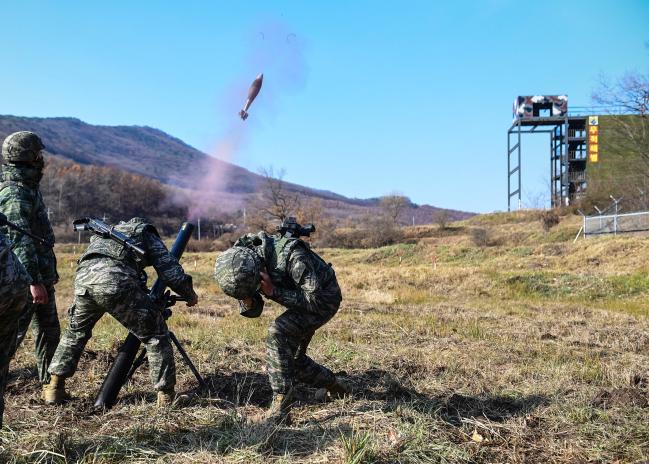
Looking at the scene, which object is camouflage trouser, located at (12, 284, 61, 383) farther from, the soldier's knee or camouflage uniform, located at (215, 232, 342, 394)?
the soldier's knee

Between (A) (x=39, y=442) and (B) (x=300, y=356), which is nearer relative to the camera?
(A) (x=39, y=442)

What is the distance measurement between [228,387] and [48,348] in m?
1.87

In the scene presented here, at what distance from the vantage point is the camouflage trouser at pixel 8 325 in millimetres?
3416

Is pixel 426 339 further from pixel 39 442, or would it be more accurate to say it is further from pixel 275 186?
pixel 275 186

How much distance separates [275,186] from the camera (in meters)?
50.0

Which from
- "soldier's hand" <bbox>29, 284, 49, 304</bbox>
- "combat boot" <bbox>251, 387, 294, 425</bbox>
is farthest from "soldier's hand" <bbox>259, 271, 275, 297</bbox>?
"soldier's hand" <bbox>29, 284, 49, 304</bbox>

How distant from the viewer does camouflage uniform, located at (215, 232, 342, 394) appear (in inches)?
190

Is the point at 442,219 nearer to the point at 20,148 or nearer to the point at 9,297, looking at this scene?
the point at 20,148

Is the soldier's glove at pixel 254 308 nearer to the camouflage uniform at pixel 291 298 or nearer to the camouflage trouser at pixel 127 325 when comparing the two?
the camouflage uniform at pixel 291 298

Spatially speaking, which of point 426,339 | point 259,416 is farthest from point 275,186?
point 259,416

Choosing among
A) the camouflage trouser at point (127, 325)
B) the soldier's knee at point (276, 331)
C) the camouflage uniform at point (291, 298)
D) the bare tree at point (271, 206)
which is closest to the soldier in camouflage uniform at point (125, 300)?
the camouflage trouser at point (127, 325)

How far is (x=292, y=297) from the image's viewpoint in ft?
15.8

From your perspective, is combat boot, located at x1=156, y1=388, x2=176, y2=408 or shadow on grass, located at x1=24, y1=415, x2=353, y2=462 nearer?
shadow on grass, located at x1=24, y1=415, x2=353, y2=462

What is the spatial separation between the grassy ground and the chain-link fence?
17246 millimetres
